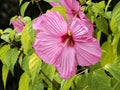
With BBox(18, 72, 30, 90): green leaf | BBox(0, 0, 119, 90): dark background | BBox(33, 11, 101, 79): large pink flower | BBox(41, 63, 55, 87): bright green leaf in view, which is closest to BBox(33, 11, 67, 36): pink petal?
BBox(33, 11, 101, 79): large pink flower

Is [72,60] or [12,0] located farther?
[12,0]

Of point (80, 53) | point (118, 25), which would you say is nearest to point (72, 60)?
point (80, 53)

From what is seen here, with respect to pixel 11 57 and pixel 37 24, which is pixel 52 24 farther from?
pixel 11 57

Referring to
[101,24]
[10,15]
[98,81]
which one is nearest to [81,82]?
[98,81]

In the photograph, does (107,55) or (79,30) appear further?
(107,55)

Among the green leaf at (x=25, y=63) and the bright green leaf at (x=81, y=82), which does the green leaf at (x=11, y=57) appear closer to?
the green leaf at (x=25, y=63)

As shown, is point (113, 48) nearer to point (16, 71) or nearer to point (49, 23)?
point (49, 23)
